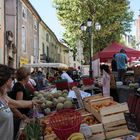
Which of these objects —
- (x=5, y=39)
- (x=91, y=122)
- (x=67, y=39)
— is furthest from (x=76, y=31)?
(x=91, y=122)

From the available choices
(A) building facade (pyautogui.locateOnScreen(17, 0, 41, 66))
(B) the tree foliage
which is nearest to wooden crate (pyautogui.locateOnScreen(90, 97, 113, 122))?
(A) building facade (pyautogui.locateOnScreen(17, 0, 41, 66))

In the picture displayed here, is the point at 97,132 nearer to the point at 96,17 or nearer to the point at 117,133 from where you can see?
the point at 117,133

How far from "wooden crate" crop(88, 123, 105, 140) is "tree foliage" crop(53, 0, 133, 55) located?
3226cm

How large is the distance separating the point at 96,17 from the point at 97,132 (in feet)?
109

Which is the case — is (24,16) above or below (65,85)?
above

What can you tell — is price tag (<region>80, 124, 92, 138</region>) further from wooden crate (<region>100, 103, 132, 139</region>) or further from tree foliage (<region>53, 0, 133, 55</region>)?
tree foliage (<region>53, 0, 133, 55</region>)

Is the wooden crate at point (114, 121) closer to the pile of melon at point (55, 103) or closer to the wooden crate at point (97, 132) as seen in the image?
the wooden crate at point (97, 132)

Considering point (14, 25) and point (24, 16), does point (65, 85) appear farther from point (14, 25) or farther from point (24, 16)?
point (24, 16)

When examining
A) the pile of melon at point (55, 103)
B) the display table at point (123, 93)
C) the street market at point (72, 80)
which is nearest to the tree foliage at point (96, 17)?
the street market at point (72, 80)

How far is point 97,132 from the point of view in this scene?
5.30 m

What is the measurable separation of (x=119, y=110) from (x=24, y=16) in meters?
35.6

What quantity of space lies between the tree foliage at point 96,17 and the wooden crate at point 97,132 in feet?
106

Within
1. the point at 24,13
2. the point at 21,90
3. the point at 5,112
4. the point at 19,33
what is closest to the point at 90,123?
the point at 5,112

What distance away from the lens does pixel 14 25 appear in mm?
34875
